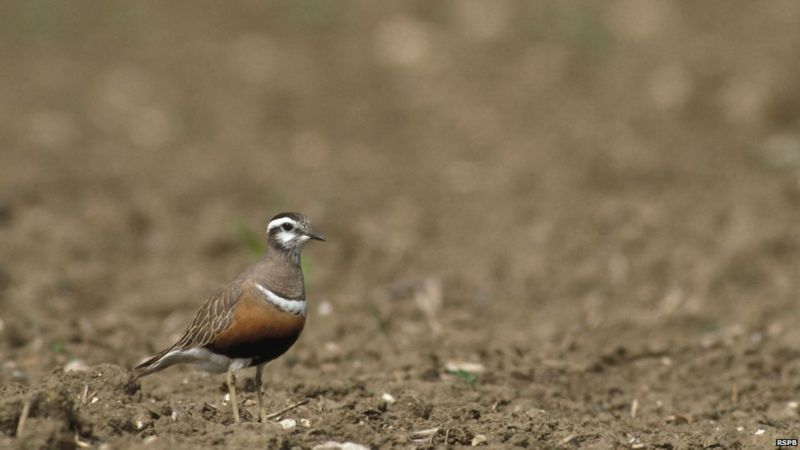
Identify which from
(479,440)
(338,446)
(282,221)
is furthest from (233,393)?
(479,440)

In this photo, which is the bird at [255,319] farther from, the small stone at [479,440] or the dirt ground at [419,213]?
the small stone at [479,440]

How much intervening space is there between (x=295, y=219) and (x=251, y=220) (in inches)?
220

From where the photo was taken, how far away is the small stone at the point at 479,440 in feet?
21.7

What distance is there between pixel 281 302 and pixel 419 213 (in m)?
6.32

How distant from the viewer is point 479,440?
21.7ft

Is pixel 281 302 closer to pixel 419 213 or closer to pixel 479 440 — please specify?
pixel 479 440

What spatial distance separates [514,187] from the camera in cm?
1402

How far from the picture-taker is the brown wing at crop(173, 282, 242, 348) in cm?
689

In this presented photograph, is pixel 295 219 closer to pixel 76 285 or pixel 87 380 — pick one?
pixel 87 380

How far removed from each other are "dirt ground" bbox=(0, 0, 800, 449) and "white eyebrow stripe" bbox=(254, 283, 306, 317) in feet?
1.76

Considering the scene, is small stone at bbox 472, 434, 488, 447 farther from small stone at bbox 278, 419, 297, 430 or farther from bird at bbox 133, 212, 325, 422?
bird at bbox 133, 212, 325, 422

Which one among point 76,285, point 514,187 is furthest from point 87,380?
point 514,187

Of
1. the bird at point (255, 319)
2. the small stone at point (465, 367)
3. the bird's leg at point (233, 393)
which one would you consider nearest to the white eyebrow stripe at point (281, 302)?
the bird at point (255, 319)

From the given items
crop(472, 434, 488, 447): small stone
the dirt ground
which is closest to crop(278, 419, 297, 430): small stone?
the dirt ground
